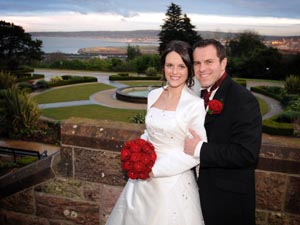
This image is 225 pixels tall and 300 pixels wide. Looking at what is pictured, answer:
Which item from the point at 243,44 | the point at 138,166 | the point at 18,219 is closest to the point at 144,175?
the point at 138,166

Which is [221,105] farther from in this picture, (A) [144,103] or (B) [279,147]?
(A) [144,103]

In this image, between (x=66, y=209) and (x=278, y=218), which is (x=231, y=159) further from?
(x=66, y=209)

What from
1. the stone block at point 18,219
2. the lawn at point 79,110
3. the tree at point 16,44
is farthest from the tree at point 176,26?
the stone block at point 18,219

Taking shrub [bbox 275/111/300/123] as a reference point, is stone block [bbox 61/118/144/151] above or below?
above

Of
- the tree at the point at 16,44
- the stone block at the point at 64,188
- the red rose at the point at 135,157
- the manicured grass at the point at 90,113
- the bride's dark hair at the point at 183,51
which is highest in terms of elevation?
the tree at the point at 16,44

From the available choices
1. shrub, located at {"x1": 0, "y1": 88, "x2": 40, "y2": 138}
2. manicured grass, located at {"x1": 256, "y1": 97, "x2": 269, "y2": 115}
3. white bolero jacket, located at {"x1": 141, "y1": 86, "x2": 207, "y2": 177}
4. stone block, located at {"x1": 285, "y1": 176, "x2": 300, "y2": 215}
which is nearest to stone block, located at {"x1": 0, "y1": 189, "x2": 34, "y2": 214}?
white bolero jacket, located at {"x1": 141, "y1": 86, "x2": 207, "y2": 177}

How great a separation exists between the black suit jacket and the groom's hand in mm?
69

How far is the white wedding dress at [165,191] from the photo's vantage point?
2.29m

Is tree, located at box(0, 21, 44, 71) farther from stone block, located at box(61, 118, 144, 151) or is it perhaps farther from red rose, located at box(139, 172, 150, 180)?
red rose, located at box(139, 172, 150, 180)

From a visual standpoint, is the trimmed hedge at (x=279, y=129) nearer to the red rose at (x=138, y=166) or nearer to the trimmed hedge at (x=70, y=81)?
the red rose at (x=138, y=166)

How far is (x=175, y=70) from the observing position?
2.52 meters

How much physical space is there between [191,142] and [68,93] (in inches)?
A: 877

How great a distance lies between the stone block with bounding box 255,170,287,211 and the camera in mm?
2523

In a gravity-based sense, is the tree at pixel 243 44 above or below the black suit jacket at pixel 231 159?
above
